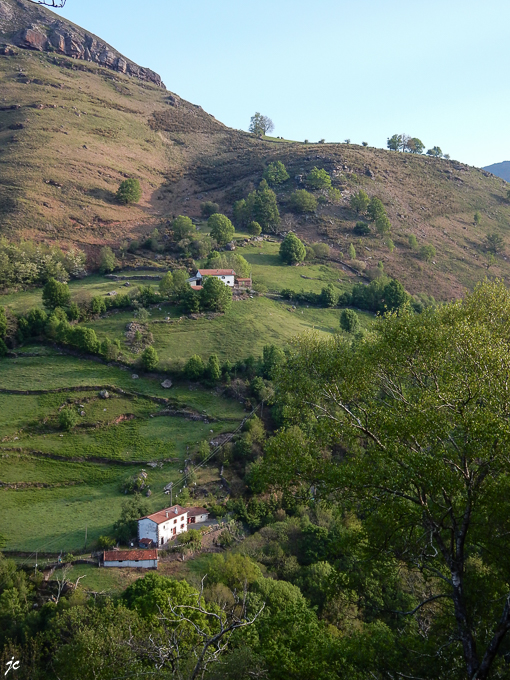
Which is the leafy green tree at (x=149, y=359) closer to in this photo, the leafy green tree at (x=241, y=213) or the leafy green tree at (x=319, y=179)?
the leafy green tree at (x=241, y=213)

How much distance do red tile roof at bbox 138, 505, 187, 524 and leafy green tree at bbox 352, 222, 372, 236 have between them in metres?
74.2

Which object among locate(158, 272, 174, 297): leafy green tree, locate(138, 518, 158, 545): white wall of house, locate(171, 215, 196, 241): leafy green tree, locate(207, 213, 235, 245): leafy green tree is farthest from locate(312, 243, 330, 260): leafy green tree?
locate(138, 518, 158, 545): white wall of house

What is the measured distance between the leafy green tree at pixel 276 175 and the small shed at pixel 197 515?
301 feet

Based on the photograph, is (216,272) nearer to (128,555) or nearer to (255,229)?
(255,229)

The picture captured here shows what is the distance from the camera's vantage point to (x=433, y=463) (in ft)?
35.7

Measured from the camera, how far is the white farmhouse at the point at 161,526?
33.4 metres

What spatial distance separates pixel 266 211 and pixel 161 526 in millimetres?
75418

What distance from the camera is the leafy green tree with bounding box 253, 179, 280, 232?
98.6m

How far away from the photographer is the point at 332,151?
413 ft

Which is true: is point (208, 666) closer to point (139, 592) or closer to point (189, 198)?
point (139, 592)

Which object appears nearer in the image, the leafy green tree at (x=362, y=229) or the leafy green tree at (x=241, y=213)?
the leafy green tree at (x=362, y=229)

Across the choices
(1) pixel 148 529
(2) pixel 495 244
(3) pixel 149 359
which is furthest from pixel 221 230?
(1) pixel 148 529

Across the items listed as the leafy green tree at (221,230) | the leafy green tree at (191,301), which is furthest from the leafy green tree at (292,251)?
the leafy green tree at (191,301)

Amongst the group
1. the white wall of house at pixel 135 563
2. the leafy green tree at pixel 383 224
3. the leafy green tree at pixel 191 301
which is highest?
the leafy green tree at pixel 383 224
